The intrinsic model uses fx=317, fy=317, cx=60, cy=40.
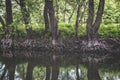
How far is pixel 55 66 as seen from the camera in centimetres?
1734

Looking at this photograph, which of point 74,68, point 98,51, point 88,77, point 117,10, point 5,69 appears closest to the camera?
point 88,77

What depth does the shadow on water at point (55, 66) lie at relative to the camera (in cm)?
1444

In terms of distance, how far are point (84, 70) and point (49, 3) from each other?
7675mm

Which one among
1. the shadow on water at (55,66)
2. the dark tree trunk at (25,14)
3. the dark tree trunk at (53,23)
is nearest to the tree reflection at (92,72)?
the shadow on water at (55,66)

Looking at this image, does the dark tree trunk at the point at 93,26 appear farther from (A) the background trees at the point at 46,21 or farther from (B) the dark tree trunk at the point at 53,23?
(B) the dark tree trunk at the point at 53,23

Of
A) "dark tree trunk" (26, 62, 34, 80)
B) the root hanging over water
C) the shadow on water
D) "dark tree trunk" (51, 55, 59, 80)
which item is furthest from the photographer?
the root hanging over water

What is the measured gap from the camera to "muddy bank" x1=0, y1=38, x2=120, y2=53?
71.4 feet

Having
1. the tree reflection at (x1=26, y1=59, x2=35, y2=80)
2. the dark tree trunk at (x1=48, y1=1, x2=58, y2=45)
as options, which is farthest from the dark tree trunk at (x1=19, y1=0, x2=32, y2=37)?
the tree reflection at (x1=26, y1=59, x2=35, y2=80)

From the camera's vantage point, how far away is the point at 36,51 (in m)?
23.3

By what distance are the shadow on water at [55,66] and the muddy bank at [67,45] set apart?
53 cm

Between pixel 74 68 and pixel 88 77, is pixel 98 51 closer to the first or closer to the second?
pixel 74 68

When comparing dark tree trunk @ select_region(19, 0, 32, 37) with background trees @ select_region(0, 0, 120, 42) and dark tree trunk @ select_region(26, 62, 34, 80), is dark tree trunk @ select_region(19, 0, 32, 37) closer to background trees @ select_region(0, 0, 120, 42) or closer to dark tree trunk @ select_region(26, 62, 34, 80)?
background trees @ select_region(0, 0, 120, 42)

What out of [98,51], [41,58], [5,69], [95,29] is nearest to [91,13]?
[95,29]

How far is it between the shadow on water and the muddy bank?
0.53 m
